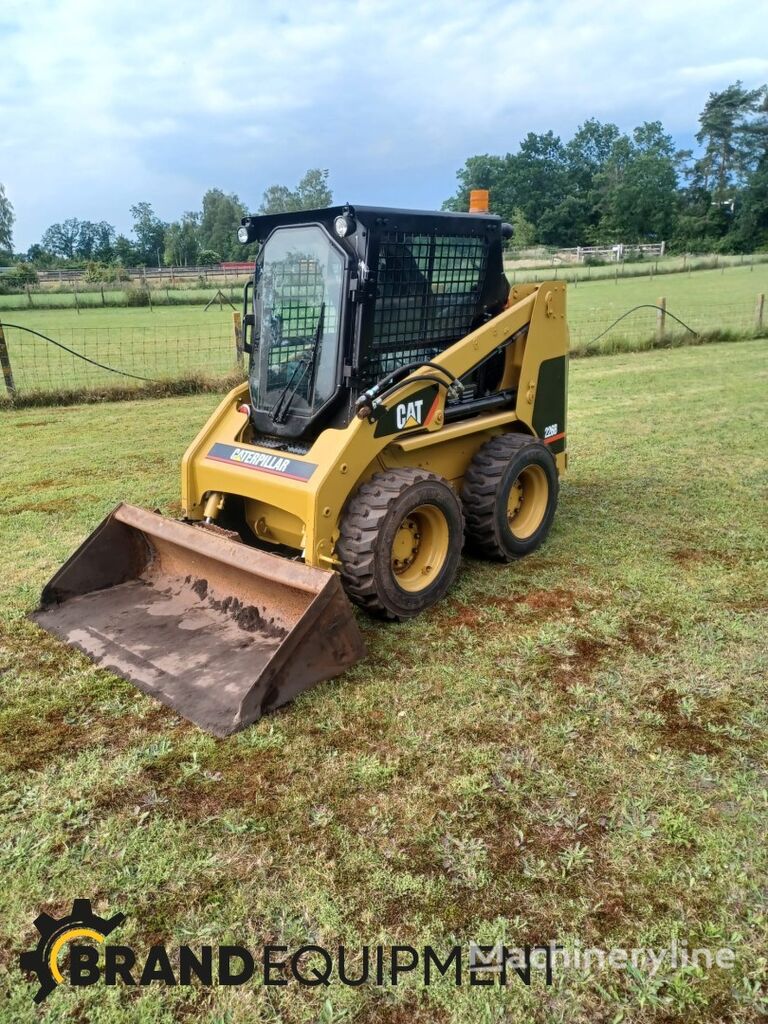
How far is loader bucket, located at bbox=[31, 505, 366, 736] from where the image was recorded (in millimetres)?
3342

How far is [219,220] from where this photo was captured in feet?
310

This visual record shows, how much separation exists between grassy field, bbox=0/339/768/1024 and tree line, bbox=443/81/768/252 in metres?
62.9

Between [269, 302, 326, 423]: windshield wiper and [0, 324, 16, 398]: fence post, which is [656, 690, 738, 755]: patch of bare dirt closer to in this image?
[269, 302, 326, 423]: windshield wiper

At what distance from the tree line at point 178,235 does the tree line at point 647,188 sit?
19.6 metres

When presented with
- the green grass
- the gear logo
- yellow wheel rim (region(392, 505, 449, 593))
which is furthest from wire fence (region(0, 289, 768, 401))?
the green grass

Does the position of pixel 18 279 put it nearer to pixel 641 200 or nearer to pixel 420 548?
pixel 420 548

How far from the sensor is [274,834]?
8.81 feet

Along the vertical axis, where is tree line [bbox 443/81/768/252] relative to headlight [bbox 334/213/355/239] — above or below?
above

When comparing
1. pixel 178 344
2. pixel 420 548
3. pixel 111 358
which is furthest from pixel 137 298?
pixel 420 548

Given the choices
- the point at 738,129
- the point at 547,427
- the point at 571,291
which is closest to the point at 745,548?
the point at 547,427

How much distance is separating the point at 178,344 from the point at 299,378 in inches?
566

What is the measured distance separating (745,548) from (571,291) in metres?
32.6

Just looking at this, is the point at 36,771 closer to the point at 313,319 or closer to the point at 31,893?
the point at 31,893

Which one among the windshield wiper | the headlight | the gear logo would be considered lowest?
the gear logo
